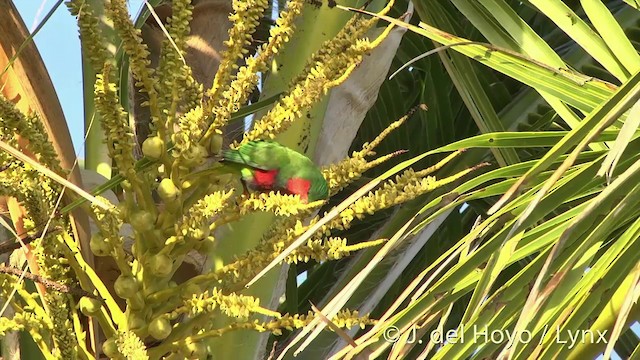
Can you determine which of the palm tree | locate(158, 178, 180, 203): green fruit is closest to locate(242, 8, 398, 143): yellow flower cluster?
the palm tree

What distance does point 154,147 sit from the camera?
1.00 metres

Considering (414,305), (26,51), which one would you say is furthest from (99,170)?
(414,305)

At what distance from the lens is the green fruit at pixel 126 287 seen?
0.99m

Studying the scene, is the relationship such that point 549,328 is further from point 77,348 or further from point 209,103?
point 77,348

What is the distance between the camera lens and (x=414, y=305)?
0.81 meters

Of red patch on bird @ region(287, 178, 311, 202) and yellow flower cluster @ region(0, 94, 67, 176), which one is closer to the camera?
yellow flower cluster @ region(0, 94, 67, 176)

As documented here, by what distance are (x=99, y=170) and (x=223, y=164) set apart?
1.07 feet

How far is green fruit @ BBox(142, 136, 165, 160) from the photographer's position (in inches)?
39.4

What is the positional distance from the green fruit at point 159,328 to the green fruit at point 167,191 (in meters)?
0.14

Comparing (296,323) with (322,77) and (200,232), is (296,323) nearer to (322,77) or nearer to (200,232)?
(200,232)

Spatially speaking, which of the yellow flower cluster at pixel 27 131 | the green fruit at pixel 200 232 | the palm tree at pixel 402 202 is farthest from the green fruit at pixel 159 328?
the yellow flower cluster at pixel 27 131

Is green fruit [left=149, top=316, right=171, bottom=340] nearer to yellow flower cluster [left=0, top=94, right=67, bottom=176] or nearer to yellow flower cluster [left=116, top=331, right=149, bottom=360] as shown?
yellow flower cluster [left=116, top=331, right=149, bottom=360]

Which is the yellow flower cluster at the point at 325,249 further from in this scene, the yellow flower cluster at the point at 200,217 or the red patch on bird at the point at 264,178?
the red patch on bird at the point at 264,178

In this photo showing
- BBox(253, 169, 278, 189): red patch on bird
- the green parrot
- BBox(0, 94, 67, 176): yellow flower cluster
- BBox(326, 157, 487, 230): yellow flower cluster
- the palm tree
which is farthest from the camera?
BBox(253, 169, 278, 189): red patch on bird
